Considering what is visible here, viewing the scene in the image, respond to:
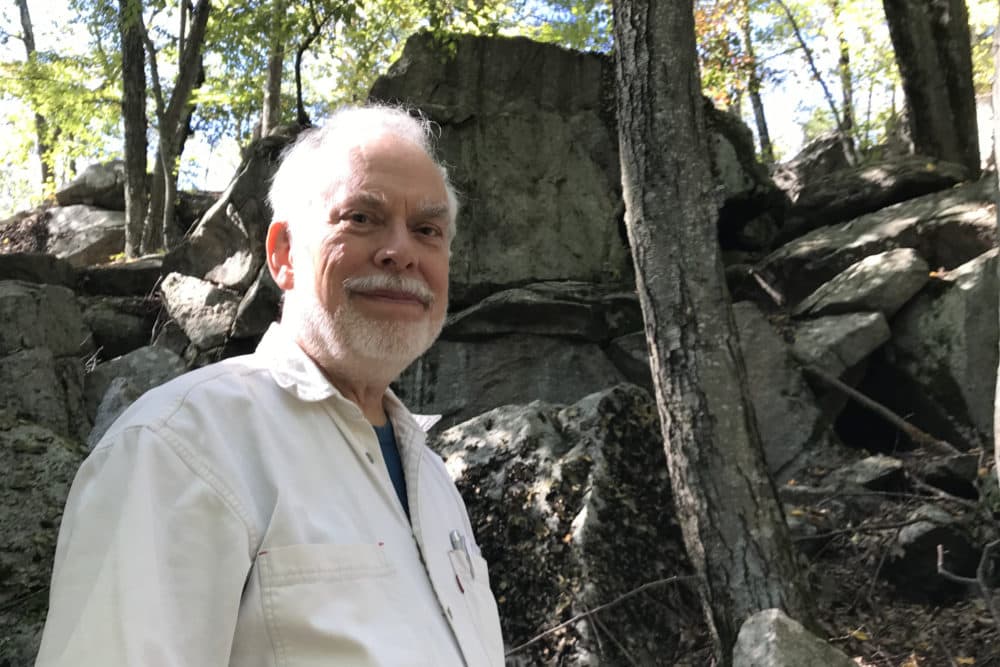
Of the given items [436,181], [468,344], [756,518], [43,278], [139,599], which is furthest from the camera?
[43,278]

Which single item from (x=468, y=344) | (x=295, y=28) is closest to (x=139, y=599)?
(x=468, y=344)

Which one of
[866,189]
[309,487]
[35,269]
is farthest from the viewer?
[866,189]

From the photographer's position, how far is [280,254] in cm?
206

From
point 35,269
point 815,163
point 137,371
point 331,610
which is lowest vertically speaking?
point 331,610

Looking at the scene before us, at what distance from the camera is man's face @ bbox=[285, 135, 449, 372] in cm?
188

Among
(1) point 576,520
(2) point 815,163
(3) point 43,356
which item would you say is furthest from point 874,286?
(3) point 43,356

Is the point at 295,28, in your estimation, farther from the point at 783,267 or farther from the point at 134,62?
the point at 783,267

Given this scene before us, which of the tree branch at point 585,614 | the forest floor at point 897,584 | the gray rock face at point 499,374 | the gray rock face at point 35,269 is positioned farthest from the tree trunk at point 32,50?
the forest floor at point 897,584

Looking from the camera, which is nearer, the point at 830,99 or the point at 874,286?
the point at 874,286

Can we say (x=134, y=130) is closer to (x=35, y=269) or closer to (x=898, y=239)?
(x=35, y=269)

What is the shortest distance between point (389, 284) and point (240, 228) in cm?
682

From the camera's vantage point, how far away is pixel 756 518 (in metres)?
4.11

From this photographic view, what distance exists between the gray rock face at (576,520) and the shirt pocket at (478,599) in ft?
7.64

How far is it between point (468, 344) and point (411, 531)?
5984 millimetres
